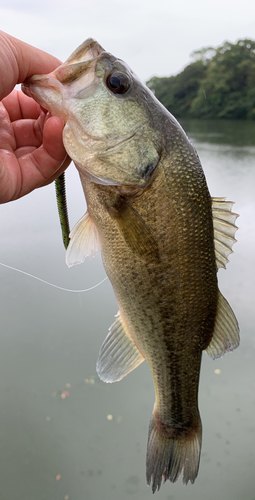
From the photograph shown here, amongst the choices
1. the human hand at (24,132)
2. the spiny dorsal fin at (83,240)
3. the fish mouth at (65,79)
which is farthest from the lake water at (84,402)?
the fish mouth at (65,79)

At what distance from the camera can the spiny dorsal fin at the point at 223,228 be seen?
1066 millimetres

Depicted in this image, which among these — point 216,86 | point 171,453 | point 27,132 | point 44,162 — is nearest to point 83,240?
point 44,162

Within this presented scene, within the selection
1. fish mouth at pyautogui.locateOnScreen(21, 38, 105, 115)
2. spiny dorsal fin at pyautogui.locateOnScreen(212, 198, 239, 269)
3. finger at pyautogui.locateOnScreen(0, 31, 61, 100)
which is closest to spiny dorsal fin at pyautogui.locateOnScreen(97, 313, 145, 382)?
spiny dorsal fin at pyautogui.locateOnScreen(212, 198, 239, 269)

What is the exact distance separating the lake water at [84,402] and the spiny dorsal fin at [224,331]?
119 cm

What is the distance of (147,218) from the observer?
96 centimetres

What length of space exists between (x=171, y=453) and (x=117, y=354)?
1.35 feet

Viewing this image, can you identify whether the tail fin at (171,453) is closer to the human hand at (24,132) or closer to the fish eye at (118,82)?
the human hand at (24,132)

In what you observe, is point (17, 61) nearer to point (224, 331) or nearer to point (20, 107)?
point (20, 107)

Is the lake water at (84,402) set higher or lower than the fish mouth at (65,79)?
lower

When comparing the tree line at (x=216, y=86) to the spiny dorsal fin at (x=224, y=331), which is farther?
the tree line at (x=216, y=86)

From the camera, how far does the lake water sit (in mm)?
1835

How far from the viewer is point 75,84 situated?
931mm

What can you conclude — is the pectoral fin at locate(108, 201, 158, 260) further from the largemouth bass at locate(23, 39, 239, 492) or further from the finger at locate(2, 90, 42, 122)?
the finger at locate(2, 90, 42, 122)

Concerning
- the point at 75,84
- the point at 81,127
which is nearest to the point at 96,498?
the point at 81,127
